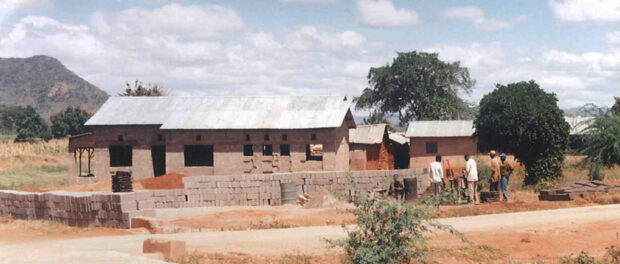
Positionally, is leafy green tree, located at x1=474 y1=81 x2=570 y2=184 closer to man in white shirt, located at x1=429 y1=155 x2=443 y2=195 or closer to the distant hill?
man in white shirt, located at x1=429 y1=155 x2=443 y2=195

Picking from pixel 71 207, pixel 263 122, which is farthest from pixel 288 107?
pixel 71 207

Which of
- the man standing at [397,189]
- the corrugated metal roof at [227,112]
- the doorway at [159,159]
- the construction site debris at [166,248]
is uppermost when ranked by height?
the corrugated metal roof at [227,112]

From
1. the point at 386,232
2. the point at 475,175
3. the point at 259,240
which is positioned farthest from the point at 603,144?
the point at 259,240

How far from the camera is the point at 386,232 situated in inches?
561

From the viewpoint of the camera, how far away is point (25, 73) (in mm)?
171250

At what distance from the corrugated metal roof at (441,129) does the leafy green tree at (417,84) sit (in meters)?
21.8

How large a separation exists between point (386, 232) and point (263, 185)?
12.8 meters

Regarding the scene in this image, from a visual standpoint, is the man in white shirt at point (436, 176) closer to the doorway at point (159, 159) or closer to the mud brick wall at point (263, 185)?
the mud brick wall at point (263, 185)

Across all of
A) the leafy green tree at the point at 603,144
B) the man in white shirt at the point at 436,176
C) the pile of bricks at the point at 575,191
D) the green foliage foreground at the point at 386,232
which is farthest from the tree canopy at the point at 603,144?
the green foliage foreground at the point at 386,232

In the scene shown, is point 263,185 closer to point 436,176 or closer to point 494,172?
point 436,176

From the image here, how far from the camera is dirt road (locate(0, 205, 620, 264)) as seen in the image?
13.6 m

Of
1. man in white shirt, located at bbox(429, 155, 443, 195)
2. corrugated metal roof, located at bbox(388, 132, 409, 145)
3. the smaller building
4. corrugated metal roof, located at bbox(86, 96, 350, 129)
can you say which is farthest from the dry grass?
man in white shirt, located at bbox(429, 155, 443, 195)

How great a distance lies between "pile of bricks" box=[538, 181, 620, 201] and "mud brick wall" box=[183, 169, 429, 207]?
239 inches

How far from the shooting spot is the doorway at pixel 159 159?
121 feet
